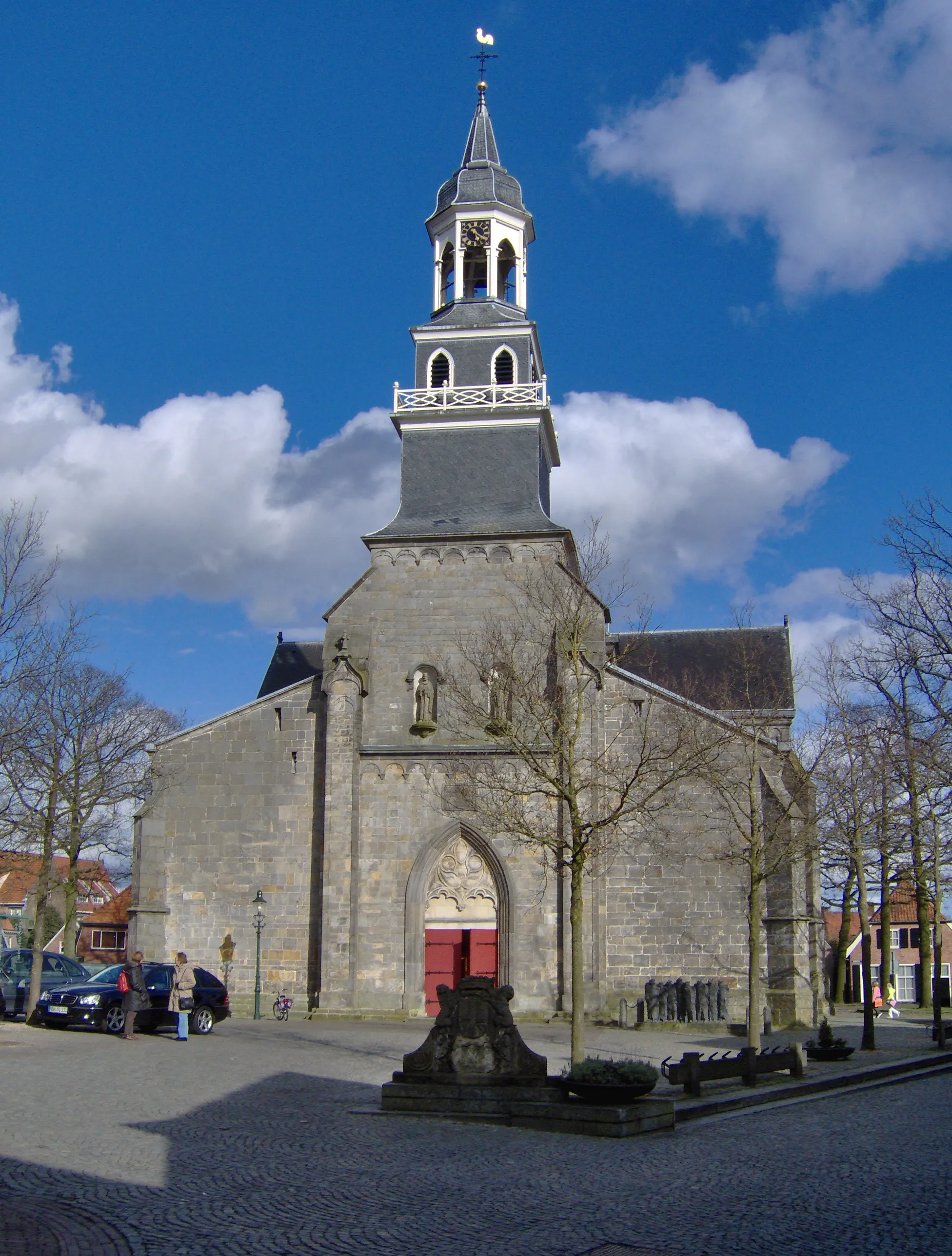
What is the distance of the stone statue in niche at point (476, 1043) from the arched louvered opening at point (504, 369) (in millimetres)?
21839

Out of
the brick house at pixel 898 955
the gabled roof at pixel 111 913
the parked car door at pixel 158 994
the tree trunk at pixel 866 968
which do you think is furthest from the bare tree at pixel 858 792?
the gabled roof at pixel 111 913

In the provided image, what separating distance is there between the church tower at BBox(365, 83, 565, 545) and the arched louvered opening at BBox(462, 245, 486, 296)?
0.03 meters

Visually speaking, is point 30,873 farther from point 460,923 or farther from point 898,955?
point 898,955

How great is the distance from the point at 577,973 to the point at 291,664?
2632cm

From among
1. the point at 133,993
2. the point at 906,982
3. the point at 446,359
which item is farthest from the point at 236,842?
the point at 906,982

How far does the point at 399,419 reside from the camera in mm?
32562

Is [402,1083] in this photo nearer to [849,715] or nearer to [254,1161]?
[254,1161]

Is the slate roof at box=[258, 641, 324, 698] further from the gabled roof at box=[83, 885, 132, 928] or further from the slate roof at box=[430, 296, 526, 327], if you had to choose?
the gabled roof at box=[83, 885, 132, 928]

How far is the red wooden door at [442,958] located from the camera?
94.0 ft

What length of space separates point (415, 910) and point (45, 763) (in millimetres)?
9286

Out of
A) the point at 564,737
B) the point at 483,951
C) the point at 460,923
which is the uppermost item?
the point at 564,737

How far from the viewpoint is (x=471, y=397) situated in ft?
106

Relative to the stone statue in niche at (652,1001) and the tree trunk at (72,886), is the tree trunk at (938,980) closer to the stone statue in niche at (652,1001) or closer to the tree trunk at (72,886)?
the stone statue in niche at (652,1001)

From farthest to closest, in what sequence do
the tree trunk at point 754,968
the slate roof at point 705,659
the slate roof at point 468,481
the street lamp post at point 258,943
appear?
the slate roof at point 705,659
the slate roof at point 468,481
the street lamp post at point 258,943
the tree trunk at point 754,968
